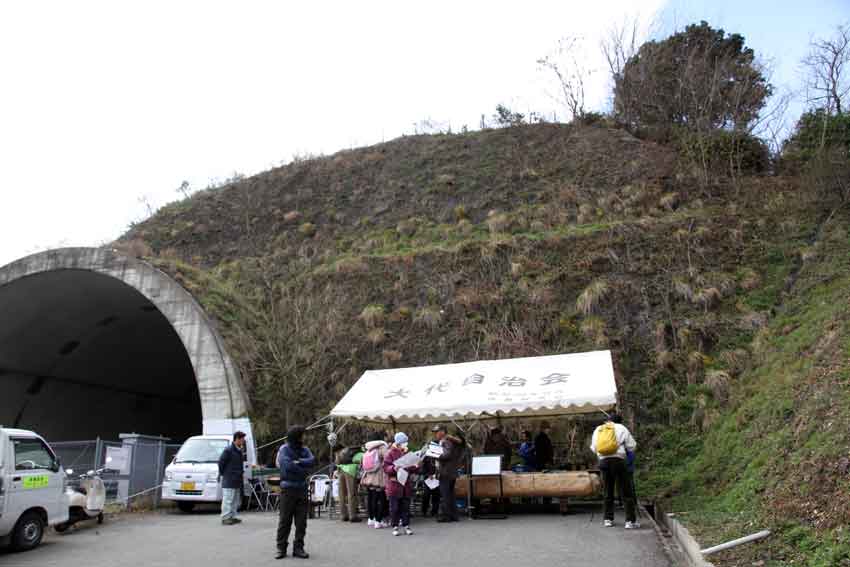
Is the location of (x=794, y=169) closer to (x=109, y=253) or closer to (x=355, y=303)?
(x=355, y=303)

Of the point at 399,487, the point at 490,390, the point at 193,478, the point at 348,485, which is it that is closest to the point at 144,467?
the point at 193,478

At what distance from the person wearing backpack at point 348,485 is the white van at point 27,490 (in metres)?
4.70

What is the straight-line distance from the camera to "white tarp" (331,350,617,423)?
1268 cm

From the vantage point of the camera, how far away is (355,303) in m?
22.7

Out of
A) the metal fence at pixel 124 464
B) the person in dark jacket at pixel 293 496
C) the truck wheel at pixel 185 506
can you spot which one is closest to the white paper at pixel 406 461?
the person in dark jacket at pixel 293 496

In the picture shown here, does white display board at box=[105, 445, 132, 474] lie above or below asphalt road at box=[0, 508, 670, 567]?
above

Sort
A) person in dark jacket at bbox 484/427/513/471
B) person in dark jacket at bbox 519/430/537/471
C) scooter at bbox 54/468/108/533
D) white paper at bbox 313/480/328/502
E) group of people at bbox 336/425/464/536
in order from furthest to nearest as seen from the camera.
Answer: person in dark jacket at bbox 484/427/513/471 < person in dark jacket at bbox 519/430/537/471 < white paper at bbox 313/480/328/502 < scooter at bbox 54/468/108/533 < group of people at bbox 336/425/464/536

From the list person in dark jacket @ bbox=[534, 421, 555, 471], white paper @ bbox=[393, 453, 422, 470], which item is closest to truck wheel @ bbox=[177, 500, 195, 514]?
white paper @ bbox=[393, 453, 422, 470]

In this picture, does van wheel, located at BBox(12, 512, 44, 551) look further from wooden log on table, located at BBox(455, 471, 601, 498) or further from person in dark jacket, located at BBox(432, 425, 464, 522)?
wooden log on table, located at BBox(455, 471, 601, 498)

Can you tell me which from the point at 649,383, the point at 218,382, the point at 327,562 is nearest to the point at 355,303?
the point at 218,382

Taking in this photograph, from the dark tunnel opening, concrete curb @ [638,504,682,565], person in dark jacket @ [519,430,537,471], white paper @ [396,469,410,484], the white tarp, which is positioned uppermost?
the dark tunnel opening

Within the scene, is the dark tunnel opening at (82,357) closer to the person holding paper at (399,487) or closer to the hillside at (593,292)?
the hillside at (593,292)

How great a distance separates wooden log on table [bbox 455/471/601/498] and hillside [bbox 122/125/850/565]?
171 cm

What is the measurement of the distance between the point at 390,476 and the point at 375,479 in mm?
746
